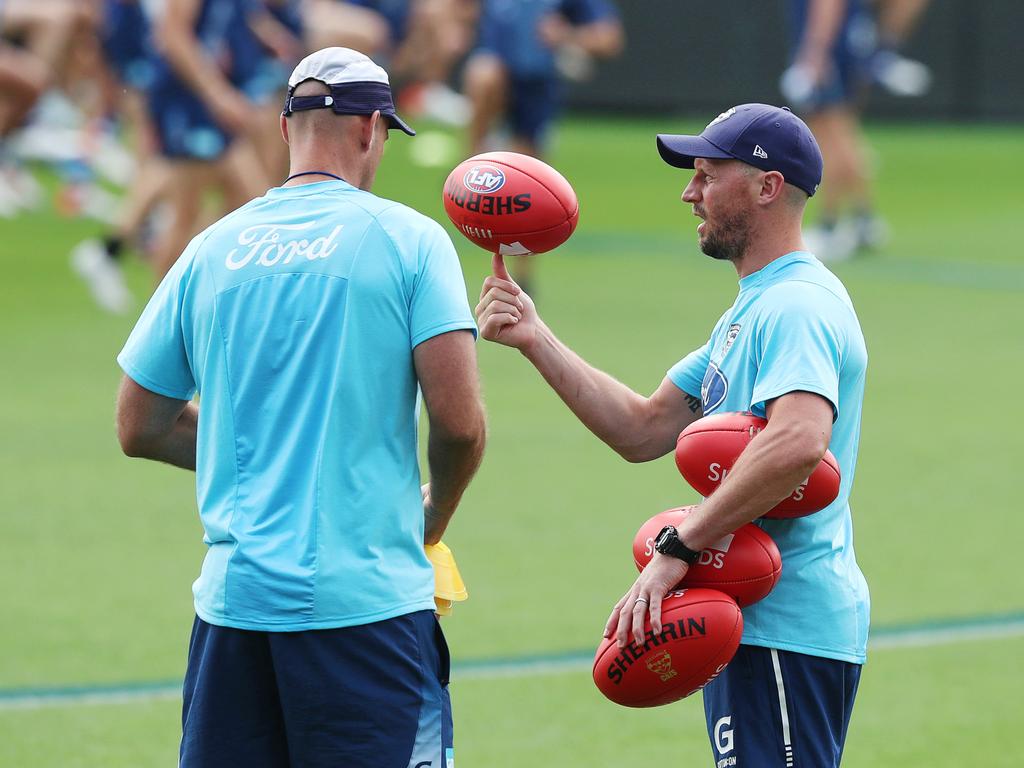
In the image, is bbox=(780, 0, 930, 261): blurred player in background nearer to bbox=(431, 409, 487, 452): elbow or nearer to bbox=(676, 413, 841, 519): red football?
bbox=(676, 413, 841, 519): red football

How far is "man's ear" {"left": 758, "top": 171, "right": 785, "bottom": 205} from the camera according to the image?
4.09m

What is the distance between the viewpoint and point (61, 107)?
2411 cm

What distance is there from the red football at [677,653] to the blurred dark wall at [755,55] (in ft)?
85.2

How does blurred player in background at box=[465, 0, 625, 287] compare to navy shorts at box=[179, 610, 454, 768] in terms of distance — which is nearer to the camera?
navy shorts at box=[179, 610, 454, 768]

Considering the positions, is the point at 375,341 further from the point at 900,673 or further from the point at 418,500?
the point at 900,673

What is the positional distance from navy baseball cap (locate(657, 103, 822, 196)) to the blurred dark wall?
25.6 metres

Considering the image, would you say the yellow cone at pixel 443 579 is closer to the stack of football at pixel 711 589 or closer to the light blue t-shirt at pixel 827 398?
the stack of football at pixel 711 589

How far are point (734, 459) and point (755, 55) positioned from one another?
26536 mm

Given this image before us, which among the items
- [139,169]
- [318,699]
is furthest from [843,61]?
[318,699]

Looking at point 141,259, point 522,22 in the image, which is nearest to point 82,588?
point 522,22

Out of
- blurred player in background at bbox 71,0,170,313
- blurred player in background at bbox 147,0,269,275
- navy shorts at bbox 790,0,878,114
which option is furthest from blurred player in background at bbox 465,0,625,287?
navy shorts at bbox 790,0,878,114

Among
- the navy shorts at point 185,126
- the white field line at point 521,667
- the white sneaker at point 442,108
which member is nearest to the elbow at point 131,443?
the white field line at point 521,667

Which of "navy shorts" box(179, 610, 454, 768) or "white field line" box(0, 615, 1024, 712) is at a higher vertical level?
"navy shorts" box(179, 610, 454, 768)

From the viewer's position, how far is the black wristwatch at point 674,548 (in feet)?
13.0
